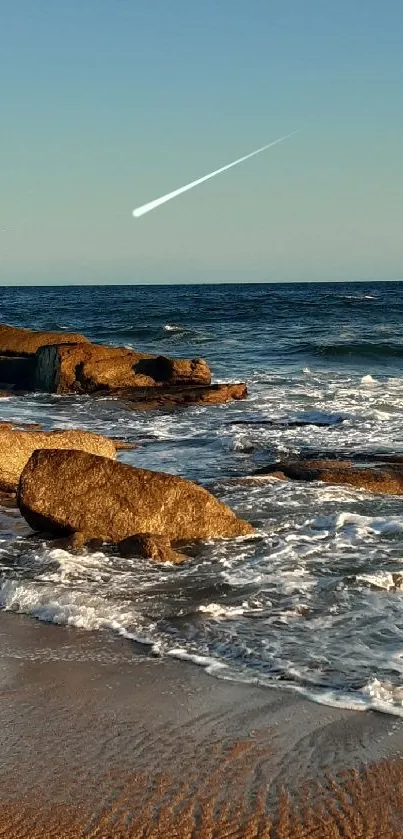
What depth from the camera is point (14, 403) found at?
62.2 feet

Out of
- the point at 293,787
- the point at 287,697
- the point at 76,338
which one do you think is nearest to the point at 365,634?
the point at 287,697

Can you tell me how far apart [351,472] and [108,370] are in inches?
411

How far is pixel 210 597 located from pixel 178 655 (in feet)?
3.81

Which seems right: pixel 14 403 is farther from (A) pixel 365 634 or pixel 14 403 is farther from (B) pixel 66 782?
(B) pixel 66 782

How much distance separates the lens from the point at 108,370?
20016mm

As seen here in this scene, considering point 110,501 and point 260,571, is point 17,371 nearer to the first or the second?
point 110,501

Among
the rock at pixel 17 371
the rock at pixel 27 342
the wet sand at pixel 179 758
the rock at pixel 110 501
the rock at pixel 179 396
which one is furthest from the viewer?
the rock at pixel 27 342

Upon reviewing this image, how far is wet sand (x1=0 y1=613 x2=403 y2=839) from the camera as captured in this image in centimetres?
353

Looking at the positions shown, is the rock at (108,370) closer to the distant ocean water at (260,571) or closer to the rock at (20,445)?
the distant ocean water at (260,571)

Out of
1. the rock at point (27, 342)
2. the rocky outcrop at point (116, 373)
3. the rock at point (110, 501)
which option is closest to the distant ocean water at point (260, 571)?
the rock at point (110, 501)

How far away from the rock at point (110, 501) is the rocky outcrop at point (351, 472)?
258 centimetres

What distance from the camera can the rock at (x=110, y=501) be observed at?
7.84m

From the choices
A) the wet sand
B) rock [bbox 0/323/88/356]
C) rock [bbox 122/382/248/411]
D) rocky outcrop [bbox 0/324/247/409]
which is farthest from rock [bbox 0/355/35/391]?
the wet sand

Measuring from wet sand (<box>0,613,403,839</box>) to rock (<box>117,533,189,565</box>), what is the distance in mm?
2131
